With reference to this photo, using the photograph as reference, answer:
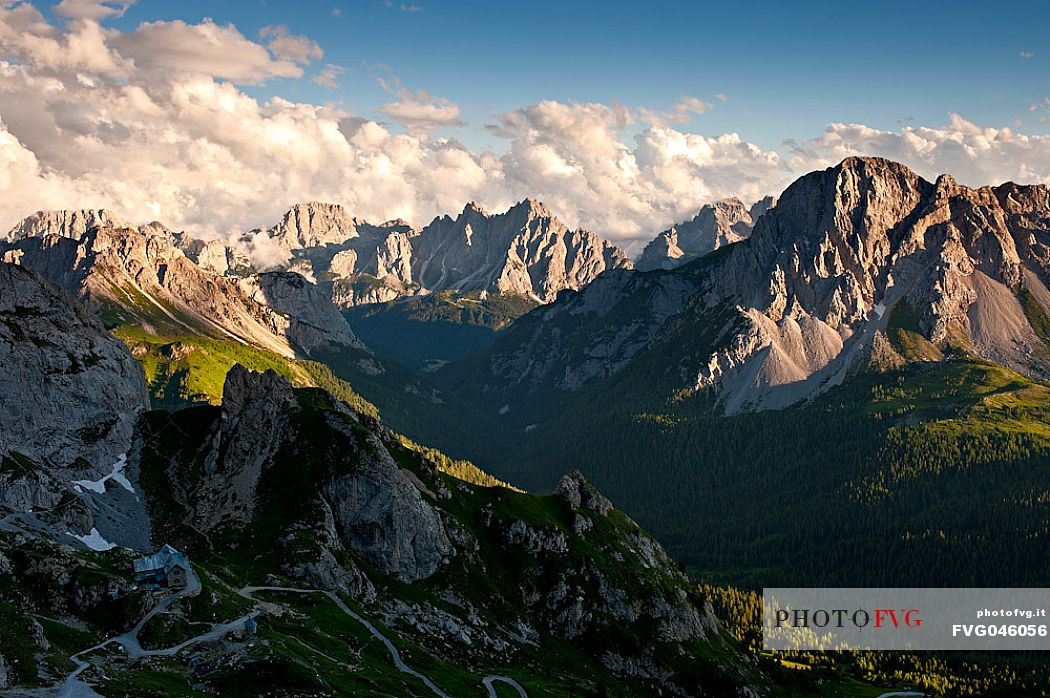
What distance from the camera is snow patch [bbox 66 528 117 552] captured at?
146000 millimetres

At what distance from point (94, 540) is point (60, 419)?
126 ft

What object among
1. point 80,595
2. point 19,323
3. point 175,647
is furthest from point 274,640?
point 19,323

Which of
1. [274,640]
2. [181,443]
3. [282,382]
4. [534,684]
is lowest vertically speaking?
[534,684]

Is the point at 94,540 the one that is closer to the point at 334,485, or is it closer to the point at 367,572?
the point at 334,485

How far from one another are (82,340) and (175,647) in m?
121

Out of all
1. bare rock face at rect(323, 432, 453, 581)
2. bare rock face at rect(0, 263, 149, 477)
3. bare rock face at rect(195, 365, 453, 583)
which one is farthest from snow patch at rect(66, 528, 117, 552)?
bare rock face at rect(323, 432, 453, 581)

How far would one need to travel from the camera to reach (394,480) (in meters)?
168

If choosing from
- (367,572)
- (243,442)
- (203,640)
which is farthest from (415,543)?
(203,640)

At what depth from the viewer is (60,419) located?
175m

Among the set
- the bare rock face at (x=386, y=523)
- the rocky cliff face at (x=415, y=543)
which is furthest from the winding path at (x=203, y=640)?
the bare rock face at (x=386, y=523)

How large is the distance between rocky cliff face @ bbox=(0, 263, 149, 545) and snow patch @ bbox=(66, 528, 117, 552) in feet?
2.02

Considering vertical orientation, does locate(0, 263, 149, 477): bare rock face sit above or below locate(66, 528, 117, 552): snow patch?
above

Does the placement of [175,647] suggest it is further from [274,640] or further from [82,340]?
[82,340]

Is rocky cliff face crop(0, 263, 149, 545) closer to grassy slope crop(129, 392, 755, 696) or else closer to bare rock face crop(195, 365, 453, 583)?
grassy slope crop(129, 392, 755, 696)
